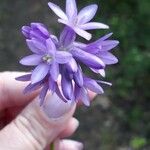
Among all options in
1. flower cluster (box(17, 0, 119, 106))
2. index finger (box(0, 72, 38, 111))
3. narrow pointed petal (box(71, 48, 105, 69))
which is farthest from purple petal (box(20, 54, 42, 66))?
index finger (box(0, 72, 38, 111))

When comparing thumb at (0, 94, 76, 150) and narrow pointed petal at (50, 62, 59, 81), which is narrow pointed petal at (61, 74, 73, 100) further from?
thumb at (0, 94, 76, 150)

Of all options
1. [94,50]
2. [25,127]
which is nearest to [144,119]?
[25,127]

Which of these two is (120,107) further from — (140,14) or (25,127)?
(25,127)

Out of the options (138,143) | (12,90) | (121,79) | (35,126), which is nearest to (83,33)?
(35,126)

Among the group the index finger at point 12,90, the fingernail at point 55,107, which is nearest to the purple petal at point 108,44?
the fingernail at point 55,107

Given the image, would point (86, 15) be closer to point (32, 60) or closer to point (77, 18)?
point (77, 18)

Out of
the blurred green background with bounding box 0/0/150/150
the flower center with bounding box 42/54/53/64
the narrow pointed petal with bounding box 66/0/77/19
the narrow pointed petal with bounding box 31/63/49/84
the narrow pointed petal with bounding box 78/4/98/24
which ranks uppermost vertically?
the narrow pointed petal with bounding box 66/0/77/19
